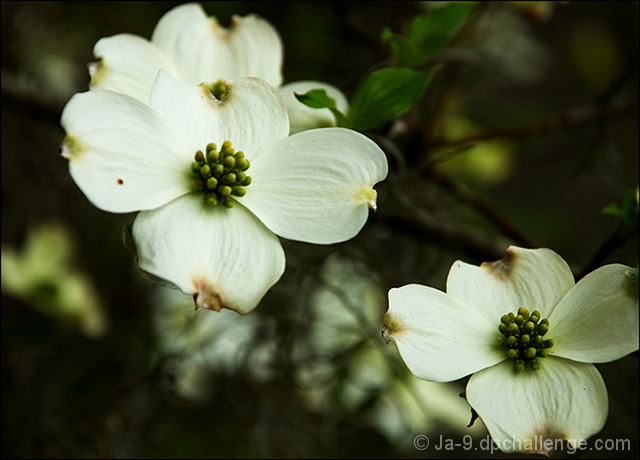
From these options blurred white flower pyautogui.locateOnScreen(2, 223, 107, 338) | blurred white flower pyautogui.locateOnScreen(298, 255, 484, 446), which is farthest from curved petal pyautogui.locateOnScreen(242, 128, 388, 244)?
blurred white flower pyautogui.locateOnScreen(2, 223, 107, 338)


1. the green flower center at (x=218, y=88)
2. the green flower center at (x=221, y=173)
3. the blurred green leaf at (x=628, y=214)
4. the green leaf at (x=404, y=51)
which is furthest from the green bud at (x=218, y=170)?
the blurred green leaf at (x=628, y=214)

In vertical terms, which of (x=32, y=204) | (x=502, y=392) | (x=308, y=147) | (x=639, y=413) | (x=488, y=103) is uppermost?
(x=308, y=147)

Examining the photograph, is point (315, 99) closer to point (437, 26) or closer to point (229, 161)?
point (229, 161)

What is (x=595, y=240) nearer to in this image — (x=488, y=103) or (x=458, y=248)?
(x=488, y=103)

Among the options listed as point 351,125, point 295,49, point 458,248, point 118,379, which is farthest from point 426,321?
point 295,49

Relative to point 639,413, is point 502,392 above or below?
above

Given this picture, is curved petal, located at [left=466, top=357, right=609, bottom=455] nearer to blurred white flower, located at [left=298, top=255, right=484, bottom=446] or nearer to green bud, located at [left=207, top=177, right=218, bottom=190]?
green bud, located at [left=207, top=177, right=218, bottom=190]

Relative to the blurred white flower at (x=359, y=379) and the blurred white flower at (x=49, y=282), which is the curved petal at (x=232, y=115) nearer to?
the blurred white flower at (x=359, y=379)
